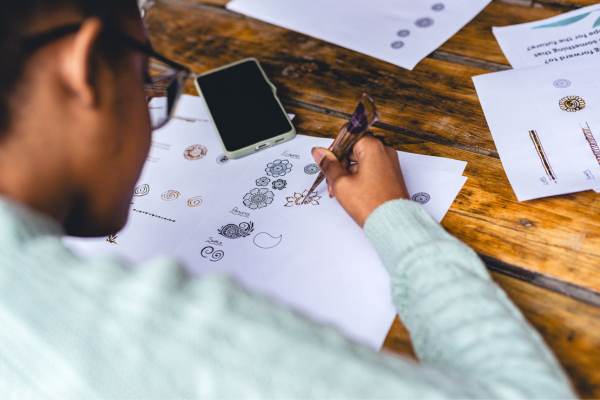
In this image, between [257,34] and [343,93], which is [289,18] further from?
[343,93]

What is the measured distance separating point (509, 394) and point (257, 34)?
37.5 inches

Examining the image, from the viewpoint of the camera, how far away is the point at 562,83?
780 millimetres

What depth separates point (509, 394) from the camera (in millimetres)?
427

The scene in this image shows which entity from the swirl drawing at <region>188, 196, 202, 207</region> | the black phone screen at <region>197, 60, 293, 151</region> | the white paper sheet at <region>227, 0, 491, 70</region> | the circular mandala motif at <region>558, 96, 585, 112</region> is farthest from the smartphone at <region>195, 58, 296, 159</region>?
the circular mandala motif at <region>558, 96, 585, 112</region>

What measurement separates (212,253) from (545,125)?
1.98 ft

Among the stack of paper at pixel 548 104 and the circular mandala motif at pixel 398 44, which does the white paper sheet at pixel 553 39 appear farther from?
the circular mandala motif at pixel 398 44

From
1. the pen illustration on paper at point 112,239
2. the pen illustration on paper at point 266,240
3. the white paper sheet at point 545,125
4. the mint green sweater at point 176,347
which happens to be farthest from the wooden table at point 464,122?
the pen illustration on paper at point 112,239

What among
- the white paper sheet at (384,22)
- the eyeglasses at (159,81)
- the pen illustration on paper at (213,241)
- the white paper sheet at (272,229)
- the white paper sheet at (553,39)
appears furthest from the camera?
the white paper sheet at (384,22)

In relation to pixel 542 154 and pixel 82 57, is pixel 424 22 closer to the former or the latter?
pixel 542 154

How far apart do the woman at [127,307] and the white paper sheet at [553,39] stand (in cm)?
52

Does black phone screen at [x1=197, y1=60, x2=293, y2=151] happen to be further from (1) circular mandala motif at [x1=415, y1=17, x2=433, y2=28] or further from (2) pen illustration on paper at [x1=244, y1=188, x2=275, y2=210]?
(1) circular mandala motif at [x1=415, y1=17, x2=433, y2=28]

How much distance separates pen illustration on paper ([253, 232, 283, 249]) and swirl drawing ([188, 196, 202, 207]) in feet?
0.48

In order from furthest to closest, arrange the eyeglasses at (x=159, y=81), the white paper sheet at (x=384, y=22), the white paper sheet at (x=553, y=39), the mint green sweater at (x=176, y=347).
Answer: the white paper sheet at (x=384, y=22)
the white paper sheet at (x=553, y=39)
the eyeglasses at (x=159, y=81)
the mint green sweater at (x=176, y=347)

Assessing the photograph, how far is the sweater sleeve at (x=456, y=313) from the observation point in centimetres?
45
